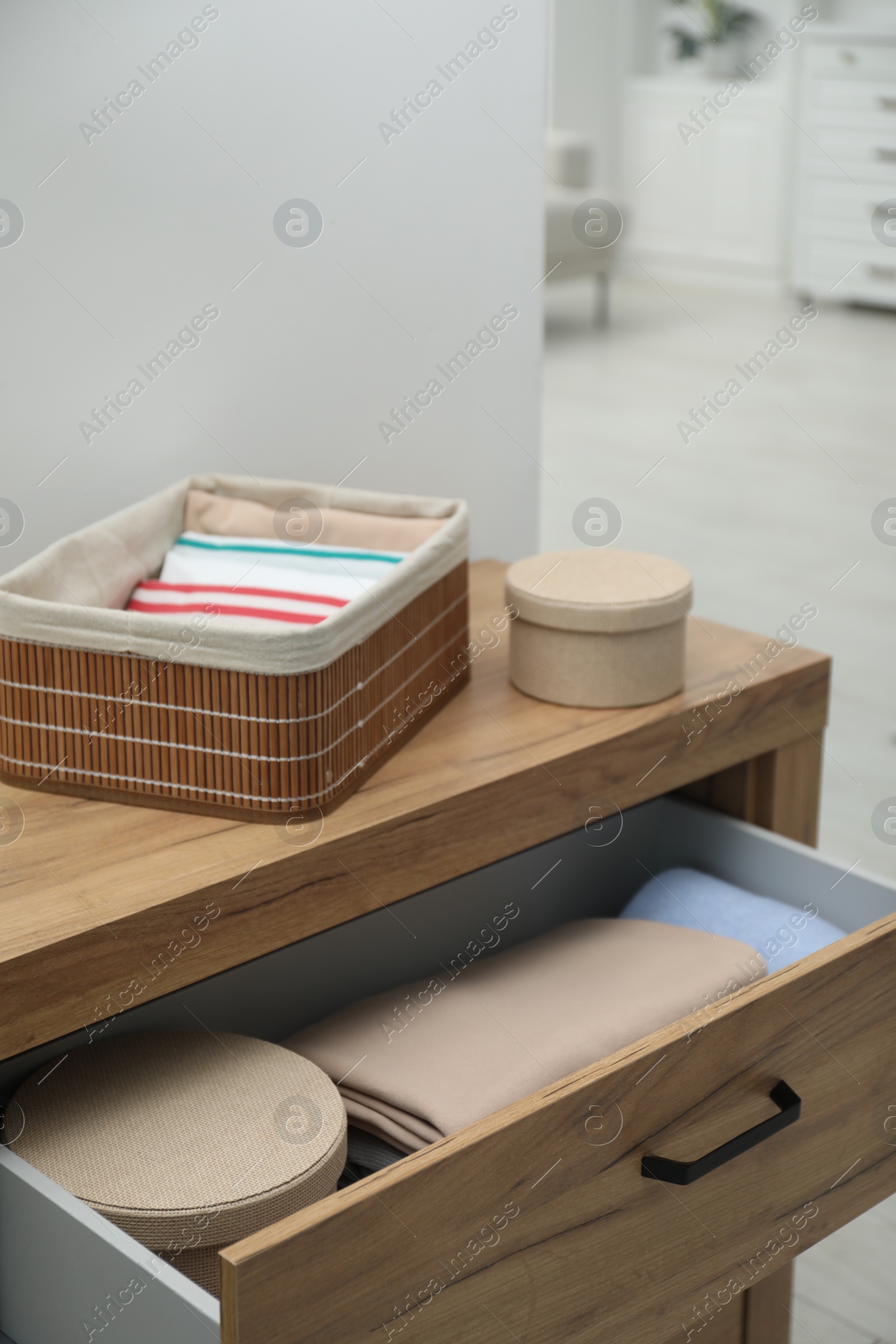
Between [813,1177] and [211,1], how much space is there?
1.04 m

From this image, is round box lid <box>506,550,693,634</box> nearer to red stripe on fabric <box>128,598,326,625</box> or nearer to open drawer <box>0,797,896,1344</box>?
red stripe on fabric <box>128,598,326,625</box>

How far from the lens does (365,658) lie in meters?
1.02

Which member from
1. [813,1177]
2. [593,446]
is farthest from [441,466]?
[593,446]

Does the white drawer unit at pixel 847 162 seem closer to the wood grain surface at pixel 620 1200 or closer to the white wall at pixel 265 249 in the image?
the white wall at pixel 265 249

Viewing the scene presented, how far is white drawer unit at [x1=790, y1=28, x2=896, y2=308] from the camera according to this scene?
5102 millimetres

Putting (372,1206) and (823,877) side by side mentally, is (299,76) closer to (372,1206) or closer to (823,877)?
(823,877)

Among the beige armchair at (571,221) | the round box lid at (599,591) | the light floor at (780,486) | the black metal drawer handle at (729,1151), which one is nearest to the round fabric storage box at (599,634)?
the round box lid at (599,591)

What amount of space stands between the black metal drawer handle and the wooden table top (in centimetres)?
26

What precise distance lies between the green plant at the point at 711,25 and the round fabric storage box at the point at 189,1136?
6.01 meters

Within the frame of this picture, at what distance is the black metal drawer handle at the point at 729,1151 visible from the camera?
33.5 inches

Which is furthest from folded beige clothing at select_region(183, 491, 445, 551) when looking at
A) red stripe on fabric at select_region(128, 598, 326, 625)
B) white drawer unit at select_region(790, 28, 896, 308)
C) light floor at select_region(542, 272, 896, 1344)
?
white drawer unit at select_region(790, 28, 896, 308)

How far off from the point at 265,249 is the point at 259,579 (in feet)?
1.09

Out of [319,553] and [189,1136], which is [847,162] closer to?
[319,553]

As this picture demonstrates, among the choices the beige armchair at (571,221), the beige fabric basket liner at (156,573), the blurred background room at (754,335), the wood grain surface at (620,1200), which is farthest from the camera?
the beige armchair at (571,221)
